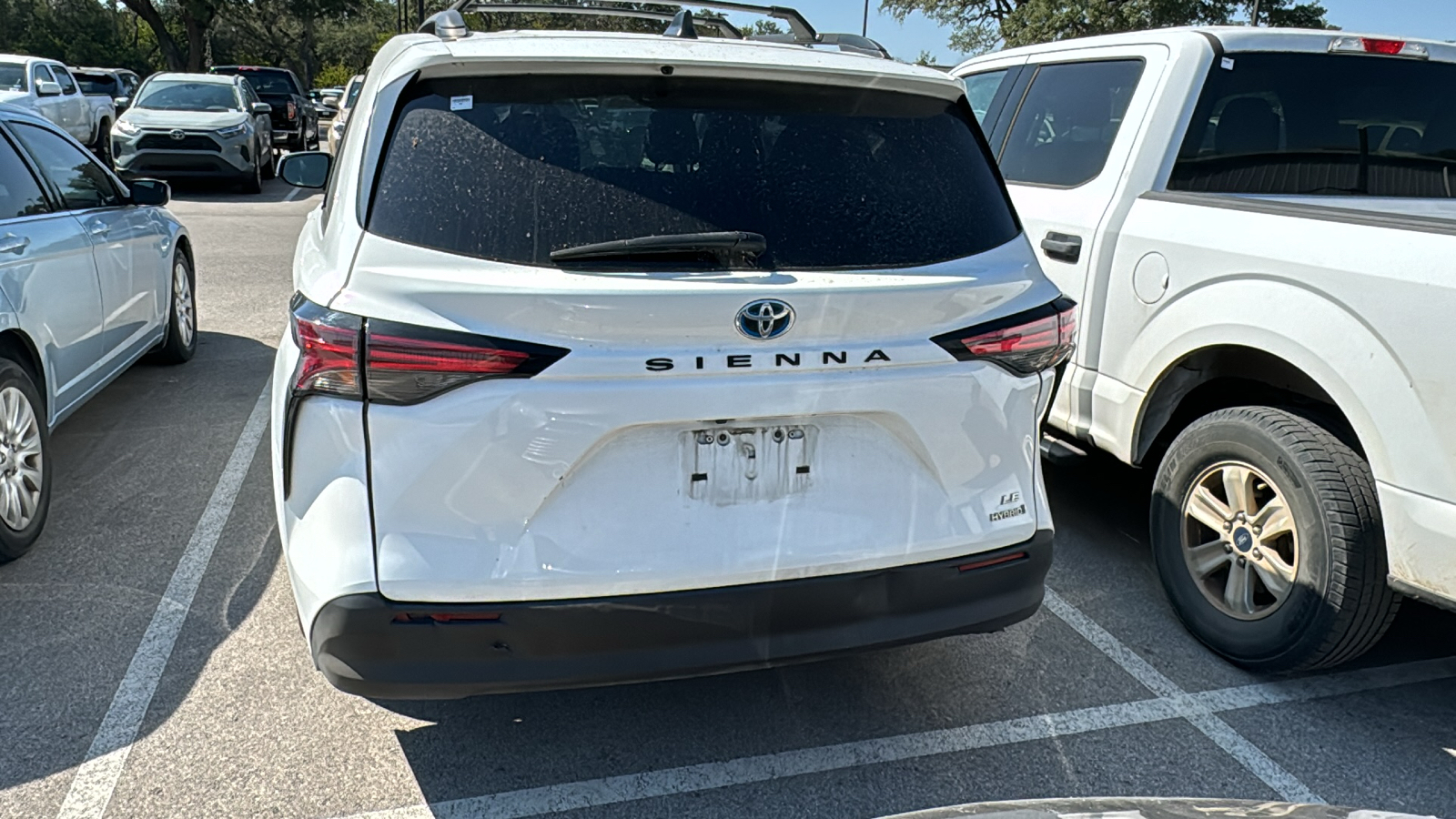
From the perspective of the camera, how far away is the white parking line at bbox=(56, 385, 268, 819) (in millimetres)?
2684

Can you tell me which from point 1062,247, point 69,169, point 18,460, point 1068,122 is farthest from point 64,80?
point 1062,247

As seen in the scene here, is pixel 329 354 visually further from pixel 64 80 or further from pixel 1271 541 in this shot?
pixel 64 80

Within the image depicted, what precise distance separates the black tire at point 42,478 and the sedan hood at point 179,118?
1229 cm

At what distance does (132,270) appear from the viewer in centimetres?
561

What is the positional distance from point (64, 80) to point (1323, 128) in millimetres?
19039

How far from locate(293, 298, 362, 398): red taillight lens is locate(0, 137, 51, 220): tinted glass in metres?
2.93

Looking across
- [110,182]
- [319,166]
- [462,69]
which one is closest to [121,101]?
[110,182]

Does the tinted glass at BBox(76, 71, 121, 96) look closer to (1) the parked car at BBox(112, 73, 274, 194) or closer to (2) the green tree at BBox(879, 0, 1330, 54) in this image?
(1) the parked car at BBox(112, 73, 274, 194)

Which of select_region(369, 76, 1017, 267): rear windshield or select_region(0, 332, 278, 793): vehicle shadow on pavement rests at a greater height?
select_region(369, 76, 1017, 267): rear windshield

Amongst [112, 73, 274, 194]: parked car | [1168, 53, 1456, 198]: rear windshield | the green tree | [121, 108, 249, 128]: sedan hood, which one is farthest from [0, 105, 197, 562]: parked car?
the green tree

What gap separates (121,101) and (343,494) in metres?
18.8

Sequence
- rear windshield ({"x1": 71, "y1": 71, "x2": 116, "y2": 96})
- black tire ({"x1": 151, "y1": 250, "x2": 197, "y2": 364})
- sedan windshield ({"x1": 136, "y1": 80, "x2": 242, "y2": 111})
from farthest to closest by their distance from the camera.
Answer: rear windshield ({"x1": 71, "y1": 71, "x2": 116, "y2": 96})
sedan windshield ({"x1": 136, "y1": 80, "x2": 242, "y2": 111})
black tire ({"x1": 151, "y1": 250, "x2": 197, "y2": 364})

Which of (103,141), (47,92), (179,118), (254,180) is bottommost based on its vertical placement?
(103,141)

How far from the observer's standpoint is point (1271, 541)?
336 cm
